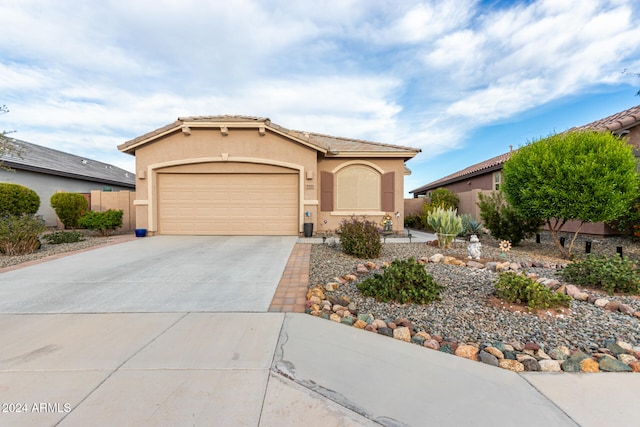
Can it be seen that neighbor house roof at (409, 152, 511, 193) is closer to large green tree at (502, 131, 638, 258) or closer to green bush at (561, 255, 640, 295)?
large green tree at (502, 131, 638, 258)

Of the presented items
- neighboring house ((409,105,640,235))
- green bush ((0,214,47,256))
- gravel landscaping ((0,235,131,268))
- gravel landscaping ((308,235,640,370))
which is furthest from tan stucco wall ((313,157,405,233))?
green bush ((0,214,47,256))

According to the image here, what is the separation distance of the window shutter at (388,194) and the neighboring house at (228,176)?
1012 millimetres

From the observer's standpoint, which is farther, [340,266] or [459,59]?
[459,59]

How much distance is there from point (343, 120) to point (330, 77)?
15.9ft

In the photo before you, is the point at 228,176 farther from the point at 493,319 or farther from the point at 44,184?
the point at 44,184

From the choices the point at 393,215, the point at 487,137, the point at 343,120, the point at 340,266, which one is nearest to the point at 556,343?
the point at 340,266

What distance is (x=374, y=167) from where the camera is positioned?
39.2ft

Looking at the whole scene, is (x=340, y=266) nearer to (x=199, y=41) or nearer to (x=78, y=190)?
(x=199, y=41)

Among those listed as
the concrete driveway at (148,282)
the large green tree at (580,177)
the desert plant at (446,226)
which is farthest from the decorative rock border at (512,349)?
the desert plant at (446,226)

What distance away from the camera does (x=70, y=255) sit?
718cm

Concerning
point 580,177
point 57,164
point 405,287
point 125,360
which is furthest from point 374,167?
point 57,164

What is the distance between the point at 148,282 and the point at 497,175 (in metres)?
16.3

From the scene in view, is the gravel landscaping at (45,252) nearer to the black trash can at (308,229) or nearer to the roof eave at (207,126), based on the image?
the roof eave at (207,126)

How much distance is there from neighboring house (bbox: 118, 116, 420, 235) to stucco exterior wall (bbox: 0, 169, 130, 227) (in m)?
7.55
